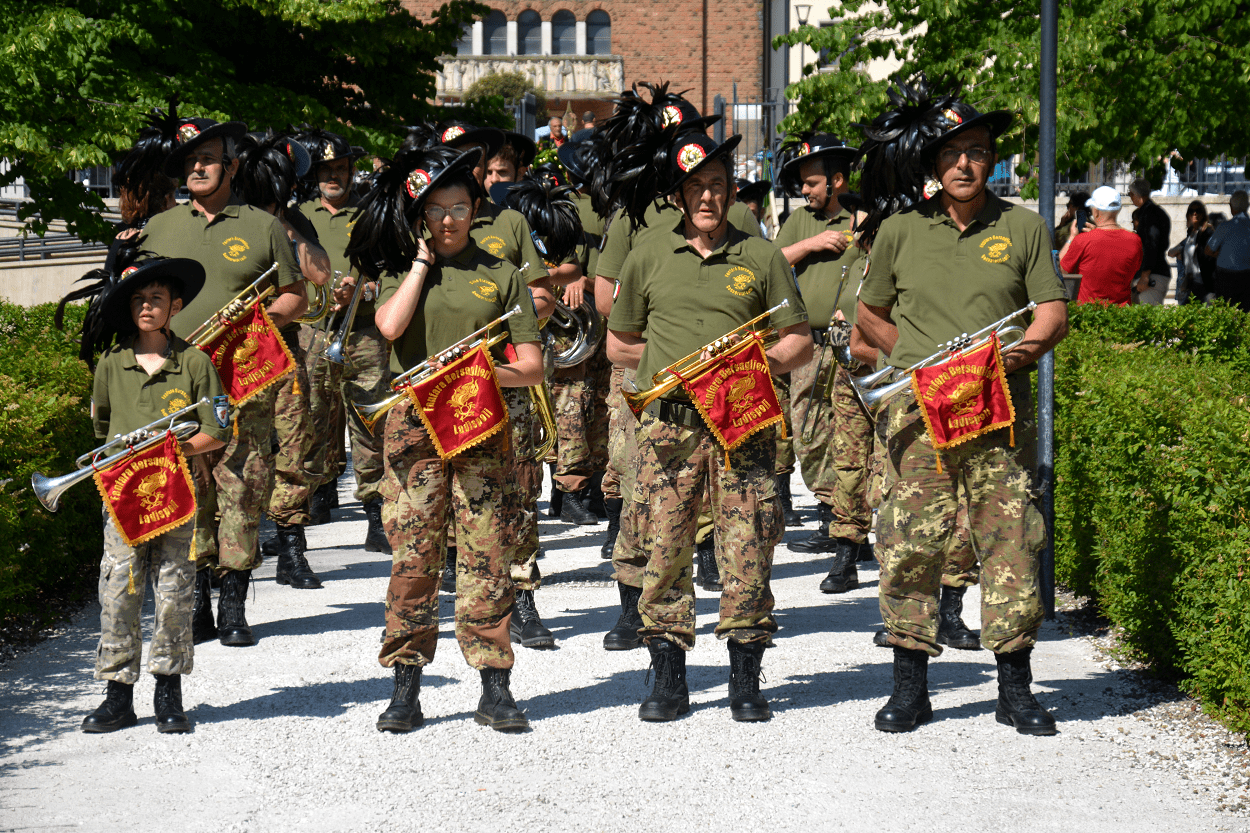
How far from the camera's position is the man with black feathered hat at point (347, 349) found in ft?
30.0

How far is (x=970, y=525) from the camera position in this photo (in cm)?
565

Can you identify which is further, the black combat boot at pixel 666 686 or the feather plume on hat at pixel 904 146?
the feather plume on hat at pixel 904 146

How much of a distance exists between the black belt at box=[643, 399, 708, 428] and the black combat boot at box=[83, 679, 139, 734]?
239 cm

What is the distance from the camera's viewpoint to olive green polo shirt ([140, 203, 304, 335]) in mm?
6941

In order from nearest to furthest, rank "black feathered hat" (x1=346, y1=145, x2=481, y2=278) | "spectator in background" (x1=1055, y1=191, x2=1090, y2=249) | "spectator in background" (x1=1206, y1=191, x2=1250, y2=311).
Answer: "black feathered hat" (x1=346, y1=145, x2=481, y2=278)
"spectator in background" (x1=1206, y1=191, x2=1250, y2=311)
"spectator in background" (x1=1055, y1=191, x2=1090, y2=249)

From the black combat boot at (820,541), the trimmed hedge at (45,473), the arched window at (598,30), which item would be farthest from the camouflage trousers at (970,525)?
the arched window at (598,30)

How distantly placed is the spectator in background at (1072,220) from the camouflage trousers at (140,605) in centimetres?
1490

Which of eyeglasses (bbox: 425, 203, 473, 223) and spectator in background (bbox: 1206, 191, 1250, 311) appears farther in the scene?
spectator in background (bbox: 1206, 191, 1250, 311)

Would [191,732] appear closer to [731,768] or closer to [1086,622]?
[731,768]

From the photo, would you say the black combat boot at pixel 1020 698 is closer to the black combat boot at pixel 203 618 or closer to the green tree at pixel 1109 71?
the black combat boot at pixel 203 618

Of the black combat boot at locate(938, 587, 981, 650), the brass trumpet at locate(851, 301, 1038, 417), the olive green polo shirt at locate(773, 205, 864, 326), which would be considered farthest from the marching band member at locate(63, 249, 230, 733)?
the olive green polo shirt at locate(773, 205, 864, 326)

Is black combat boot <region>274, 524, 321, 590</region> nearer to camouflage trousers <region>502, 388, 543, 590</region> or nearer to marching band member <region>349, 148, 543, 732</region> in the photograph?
camouflage trousers <region>502, 388, 543, 590</region>

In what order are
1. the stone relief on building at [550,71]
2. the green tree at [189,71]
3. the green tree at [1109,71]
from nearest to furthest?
the green tree at [189,71], the green tree at [1109,71], the stone relief on building at [550,71]

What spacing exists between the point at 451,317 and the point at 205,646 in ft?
8.10
